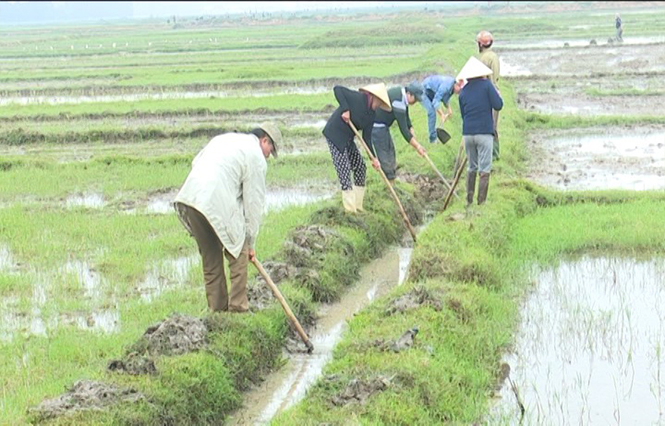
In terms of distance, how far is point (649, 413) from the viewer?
193 inches

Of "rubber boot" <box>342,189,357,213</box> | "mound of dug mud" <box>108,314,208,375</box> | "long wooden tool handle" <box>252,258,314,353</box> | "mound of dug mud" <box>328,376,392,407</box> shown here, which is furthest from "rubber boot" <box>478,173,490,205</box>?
"mound of dug mud" <box>328,376,392,407</box>

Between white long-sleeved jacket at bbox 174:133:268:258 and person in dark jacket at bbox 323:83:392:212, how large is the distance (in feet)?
8.60

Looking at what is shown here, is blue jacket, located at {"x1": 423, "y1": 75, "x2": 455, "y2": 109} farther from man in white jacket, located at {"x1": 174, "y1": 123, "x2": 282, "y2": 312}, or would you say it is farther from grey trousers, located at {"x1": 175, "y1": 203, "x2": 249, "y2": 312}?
Result: grey trousers, located at {"x1": 175, "y1": 203, "x2": 249, "y2": 312}

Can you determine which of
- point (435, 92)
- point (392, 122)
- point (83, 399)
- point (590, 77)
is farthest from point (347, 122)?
point (590, 77)

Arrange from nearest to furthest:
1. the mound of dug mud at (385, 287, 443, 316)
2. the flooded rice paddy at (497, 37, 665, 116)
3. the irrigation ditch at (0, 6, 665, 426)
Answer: the irrigation ditch at (0, 6, 665, 426)
the mound of dug mud at (385, 287, 443, 316)
the flooded rice paddy at (497, 37, 665, 116)

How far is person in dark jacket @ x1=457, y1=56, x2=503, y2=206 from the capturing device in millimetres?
8430

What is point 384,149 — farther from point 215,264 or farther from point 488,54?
point 215,264

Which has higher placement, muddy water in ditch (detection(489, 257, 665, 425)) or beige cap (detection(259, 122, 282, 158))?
beige cap (detection(259, 122, 282, 158))

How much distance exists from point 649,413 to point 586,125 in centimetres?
1070

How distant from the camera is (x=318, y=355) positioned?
19.8 ft

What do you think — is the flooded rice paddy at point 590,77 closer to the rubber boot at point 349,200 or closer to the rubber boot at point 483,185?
the rubber boot at point 483,185

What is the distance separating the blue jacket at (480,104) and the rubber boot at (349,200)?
1301mm

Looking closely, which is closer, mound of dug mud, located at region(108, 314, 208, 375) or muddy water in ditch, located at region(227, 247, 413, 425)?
mound of dug mud, located at region(108, 314, 208, 375)

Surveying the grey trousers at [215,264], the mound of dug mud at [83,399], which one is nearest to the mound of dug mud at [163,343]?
the mound of dug mud at [83,399]
